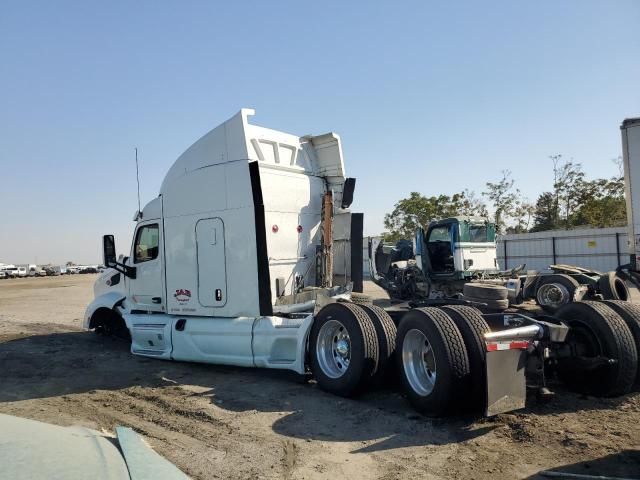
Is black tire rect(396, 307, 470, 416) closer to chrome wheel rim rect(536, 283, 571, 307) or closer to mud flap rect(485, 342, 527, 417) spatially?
mud flap rect(485, 342, 527, 417)

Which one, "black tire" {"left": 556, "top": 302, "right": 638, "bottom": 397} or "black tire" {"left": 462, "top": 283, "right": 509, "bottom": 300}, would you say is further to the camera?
"black tire" {"left": 462, "top": 283, "right": 509, "bottom": 300}

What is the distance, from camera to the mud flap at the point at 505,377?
4691mm

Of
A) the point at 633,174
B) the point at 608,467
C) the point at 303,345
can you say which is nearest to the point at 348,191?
the point at 303,345

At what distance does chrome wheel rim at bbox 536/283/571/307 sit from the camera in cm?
1309

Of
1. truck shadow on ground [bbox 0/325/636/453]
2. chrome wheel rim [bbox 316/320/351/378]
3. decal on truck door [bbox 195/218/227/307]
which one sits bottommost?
truck shadow on ground [bbox 0/325/636/453]

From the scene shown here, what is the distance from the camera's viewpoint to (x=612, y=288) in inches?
475

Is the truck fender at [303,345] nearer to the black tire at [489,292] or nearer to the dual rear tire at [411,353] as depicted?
the dual rear tire at [411,353]

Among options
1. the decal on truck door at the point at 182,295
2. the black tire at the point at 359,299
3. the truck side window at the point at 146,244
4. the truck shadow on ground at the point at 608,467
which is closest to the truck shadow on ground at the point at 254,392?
the truck shadow on ground at the point at 608,467

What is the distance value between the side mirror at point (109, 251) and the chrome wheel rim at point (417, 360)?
6283 millimetres

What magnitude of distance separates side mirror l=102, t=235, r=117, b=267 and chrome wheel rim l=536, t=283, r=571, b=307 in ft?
35.3

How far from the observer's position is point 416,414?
→ 543 cm

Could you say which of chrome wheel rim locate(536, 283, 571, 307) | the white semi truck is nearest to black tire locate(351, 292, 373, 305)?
the white semi truck

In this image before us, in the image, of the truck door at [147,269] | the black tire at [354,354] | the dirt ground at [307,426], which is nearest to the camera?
the dirt ground at [307,426]

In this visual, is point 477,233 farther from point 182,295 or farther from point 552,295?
point 182,295
